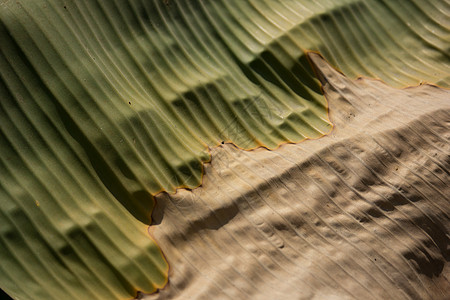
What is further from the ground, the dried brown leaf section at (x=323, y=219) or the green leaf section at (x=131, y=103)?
the green leaf section at (x=131, y=103)

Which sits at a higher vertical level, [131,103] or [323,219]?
[131,103]

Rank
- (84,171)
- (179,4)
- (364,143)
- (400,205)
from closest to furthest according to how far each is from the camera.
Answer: (84,171) → (400,205) → (364,143) → (179,4)

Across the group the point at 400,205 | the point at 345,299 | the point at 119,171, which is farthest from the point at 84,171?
the point at 400,205

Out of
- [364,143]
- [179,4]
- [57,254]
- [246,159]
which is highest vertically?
[179,4]

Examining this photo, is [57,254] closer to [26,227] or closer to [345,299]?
[26,227]

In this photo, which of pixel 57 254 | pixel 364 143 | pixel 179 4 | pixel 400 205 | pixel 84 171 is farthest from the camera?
pixel 179 4
